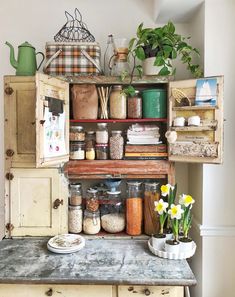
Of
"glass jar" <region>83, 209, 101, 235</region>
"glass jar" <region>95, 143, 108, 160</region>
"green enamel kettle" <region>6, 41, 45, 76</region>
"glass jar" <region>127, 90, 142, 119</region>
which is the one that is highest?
"green enamel kettle" <region>6, 41, 45, 76</region>

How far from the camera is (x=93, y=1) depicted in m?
2.30

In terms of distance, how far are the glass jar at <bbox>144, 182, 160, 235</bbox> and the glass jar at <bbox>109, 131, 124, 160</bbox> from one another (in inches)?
11.7

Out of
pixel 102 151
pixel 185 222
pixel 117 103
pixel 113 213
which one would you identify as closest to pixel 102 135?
pixel 102 151

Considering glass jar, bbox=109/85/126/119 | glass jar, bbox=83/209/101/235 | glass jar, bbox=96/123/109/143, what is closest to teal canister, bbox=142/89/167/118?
glass jar, bbox=109/85/126/119

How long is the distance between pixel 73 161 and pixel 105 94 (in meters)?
0.51

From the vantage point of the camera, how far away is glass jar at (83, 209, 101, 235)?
2.07m

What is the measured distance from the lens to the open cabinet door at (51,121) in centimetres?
171

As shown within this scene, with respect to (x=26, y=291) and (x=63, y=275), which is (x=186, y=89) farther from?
(x=26, y=291)

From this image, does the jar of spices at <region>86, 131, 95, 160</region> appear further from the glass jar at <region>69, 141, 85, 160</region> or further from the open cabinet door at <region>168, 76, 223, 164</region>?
the open cabinet door at <region>168, 76, 223, 164</region>

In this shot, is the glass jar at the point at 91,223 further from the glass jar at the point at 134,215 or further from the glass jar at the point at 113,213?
the glass jar at the point at 134,215

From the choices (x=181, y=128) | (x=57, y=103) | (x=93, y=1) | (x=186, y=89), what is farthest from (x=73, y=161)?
(x=93, y=1)

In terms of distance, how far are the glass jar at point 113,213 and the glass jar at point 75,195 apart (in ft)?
0.56

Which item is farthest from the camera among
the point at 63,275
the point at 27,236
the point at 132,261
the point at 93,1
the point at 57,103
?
the point at 93,1

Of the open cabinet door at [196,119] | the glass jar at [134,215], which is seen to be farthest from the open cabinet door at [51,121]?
the open cabinet door at [196,119]
